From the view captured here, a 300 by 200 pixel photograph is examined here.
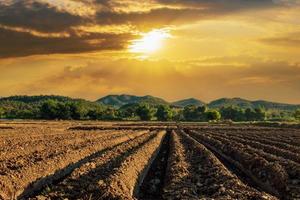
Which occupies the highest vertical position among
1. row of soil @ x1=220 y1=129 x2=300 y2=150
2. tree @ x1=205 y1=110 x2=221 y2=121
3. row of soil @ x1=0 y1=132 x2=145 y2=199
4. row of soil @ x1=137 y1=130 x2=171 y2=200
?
tree @ x1=205 y1=110 x2=221 y2=121

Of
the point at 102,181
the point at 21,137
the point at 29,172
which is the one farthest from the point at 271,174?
the point at 21,137

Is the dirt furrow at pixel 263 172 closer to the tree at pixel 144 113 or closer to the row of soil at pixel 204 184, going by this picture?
the row of soil at pixel 204 184

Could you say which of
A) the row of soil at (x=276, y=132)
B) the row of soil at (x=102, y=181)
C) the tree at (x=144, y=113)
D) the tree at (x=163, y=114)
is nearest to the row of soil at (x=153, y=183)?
the row of soil at (x=102, y=181)

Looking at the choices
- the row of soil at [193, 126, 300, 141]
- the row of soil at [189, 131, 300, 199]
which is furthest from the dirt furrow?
the row of soil at [193, 126, 300, 141]

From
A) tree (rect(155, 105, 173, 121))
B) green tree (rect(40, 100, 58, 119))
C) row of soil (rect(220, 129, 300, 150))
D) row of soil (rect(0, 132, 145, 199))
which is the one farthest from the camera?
tree (rect(155, 105, 173, 121))

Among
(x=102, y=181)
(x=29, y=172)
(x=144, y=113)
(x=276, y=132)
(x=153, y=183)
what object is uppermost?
(x=144, y=113)

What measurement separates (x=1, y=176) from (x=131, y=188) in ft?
14.8

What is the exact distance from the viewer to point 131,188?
59.6 feet

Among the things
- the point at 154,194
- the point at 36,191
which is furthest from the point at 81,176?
the point at 154,194

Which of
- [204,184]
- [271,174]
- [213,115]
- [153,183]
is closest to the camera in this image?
[204,184]

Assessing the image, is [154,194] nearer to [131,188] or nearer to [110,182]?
[131,188]

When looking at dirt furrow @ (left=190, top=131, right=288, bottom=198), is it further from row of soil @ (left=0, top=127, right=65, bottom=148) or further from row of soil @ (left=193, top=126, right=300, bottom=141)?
row of soil @ (left=193, top=126, right=300, bottom=141)

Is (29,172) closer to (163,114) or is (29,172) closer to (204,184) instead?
(204,184)

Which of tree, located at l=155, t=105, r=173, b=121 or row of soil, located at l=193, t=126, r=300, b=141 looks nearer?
row of soil, located at l=193, t=126, r=300, b=141
